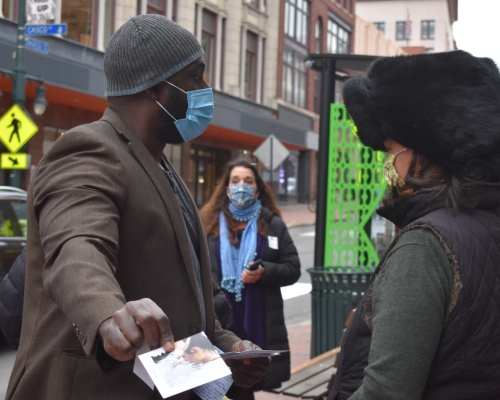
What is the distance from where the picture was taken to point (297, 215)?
36.3m

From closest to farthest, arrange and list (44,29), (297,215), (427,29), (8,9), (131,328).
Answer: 1. (131,328)
2. (44,29)
3. (8,9)
4. (297,215)
5. (427,29)

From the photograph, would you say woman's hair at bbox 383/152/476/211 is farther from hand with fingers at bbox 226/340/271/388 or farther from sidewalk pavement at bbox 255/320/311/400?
sidewalk pavement at bbox 255/320/311/400

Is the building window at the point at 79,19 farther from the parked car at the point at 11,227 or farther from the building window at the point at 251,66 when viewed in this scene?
the parked car at the point at 11,227

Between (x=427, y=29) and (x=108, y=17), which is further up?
(x=427, y=29)

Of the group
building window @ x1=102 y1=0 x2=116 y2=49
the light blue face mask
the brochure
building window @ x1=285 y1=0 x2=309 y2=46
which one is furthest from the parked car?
building window @ x1=285 y1=0 x2=309 y2=46

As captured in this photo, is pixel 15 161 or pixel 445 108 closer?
pixel 445 108

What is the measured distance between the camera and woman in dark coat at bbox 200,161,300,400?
207 inches

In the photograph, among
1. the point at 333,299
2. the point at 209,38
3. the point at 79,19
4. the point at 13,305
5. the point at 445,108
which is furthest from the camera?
the point at 209,38

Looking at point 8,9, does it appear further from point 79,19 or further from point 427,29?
point 427,29

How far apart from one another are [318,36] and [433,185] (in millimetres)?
45681

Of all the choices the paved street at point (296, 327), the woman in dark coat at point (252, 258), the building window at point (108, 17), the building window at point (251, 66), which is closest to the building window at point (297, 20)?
the building window at point (251, 66)

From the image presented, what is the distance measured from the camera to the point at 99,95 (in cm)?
2400

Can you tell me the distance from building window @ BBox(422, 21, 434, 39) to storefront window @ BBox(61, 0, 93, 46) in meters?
74.0

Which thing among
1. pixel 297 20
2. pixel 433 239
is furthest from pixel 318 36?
pixel 433 239
